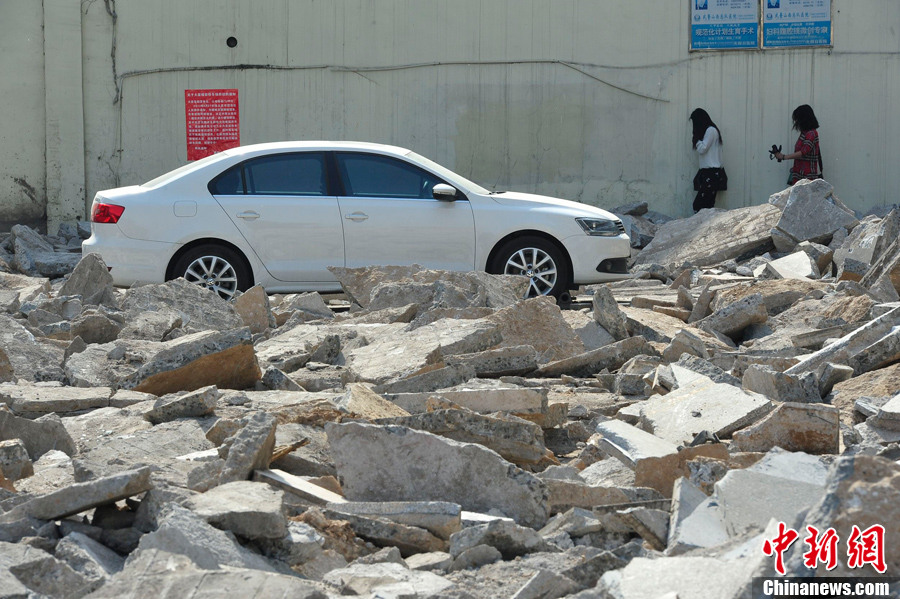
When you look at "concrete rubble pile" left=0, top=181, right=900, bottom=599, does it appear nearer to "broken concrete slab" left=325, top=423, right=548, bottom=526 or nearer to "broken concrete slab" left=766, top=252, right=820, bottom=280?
"broken concrete slab" left=325, top=423, right=548, bottom=526

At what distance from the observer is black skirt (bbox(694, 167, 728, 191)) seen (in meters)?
Result: 16.2

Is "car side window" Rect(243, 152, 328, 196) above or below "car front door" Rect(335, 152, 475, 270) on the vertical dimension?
above

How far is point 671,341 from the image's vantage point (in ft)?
22.1

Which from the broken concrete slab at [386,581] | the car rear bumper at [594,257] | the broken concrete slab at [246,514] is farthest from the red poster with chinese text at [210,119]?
the broken concrete slab at [386,581]

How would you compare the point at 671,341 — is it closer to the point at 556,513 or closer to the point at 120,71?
the point at 556,513

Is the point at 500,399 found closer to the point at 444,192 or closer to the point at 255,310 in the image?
the point at 255,310

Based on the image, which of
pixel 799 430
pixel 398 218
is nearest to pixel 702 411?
pixel 799 430

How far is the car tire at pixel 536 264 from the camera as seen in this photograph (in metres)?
9.56

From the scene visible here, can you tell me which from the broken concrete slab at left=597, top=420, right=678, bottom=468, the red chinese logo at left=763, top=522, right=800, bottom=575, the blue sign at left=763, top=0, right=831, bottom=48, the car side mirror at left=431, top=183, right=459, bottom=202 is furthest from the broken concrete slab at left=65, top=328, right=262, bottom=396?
the blue sign at left=763, top=0, right=831, bottom=48

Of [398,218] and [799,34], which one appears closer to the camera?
[398,218]

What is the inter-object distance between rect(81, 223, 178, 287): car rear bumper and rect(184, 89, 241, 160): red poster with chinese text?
7502mm

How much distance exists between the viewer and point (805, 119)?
15750 millimetres

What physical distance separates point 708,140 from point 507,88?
3093mm

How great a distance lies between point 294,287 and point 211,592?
6.97 meters
